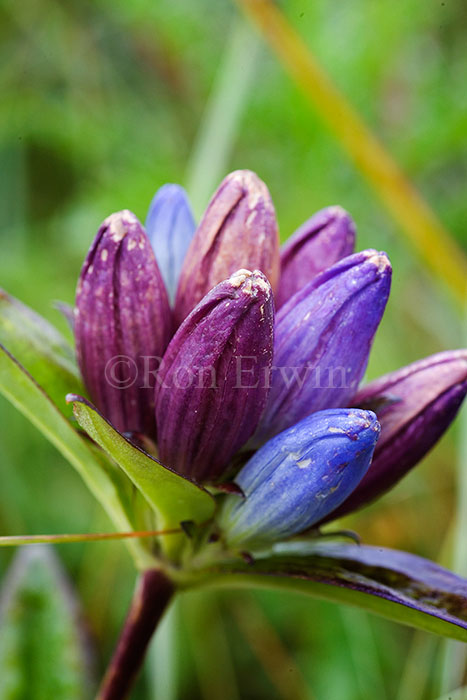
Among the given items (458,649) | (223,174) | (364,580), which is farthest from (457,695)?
(223,174)

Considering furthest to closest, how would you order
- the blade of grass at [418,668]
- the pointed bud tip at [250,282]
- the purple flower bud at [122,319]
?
the blade of grass at [418,668] → the purple flower bud at [122,319] → the pointed bud tip at [250,282]

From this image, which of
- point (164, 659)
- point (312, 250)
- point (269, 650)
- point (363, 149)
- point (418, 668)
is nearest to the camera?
point (312, 250)

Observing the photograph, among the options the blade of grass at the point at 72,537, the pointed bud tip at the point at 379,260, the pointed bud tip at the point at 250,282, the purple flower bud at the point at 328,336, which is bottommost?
the blade of grass at the point at 72,537

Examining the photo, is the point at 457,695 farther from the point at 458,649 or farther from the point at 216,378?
the point at 216,378

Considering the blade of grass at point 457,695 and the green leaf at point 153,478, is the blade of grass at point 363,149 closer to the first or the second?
the blade of grass at point 457,695

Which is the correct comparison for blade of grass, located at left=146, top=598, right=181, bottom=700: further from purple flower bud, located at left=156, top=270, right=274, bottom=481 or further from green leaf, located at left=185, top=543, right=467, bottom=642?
purple flower bud, located at left=156, top=270, right=274, bottom=481

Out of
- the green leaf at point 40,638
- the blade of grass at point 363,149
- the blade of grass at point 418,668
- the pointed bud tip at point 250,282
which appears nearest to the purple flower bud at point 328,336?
the pointed bud tip at point 250,282

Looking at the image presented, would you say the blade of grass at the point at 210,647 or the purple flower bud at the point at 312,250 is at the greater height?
the purple flower bud at the point at 312,250
